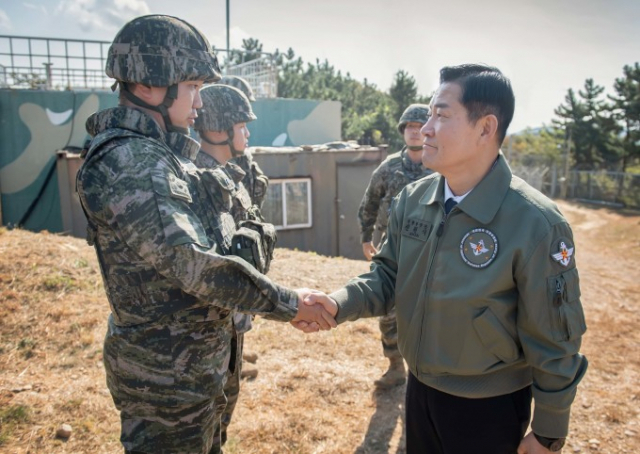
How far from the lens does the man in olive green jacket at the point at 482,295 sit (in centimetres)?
194

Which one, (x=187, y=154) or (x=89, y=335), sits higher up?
(x=187, y=154)

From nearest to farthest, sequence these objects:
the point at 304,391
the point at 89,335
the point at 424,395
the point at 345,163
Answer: the point at 424,395 < the point at 304,391 < the point at 89,335 < the point at 345,163

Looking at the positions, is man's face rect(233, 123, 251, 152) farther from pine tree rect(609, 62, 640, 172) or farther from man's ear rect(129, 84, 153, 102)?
pine tree rect(609, 62, 640, 172)

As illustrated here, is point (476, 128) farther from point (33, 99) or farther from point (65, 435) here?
point (33, 99)

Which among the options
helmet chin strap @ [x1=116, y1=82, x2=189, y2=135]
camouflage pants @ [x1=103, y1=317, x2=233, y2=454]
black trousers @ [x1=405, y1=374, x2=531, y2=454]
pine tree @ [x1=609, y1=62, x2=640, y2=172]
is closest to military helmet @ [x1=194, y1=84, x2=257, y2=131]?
helmet chin strap @ [x1=116, y1=82, x2=189, y2=135]

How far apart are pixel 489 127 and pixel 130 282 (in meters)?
1.67

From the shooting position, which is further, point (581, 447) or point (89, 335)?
point (89, 335)

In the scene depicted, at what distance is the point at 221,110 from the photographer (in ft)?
12.9

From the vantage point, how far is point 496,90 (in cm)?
212

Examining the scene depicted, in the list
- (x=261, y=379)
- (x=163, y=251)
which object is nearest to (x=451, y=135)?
(x=163, y=251)

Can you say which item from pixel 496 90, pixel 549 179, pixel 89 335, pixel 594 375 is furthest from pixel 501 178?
pixel 549 179

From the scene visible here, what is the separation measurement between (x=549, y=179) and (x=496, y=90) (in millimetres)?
32544

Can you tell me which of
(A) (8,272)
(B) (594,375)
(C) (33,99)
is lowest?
(B) (594,375)

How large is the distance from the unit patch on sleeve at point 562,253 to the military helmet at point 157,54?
1.72 m
